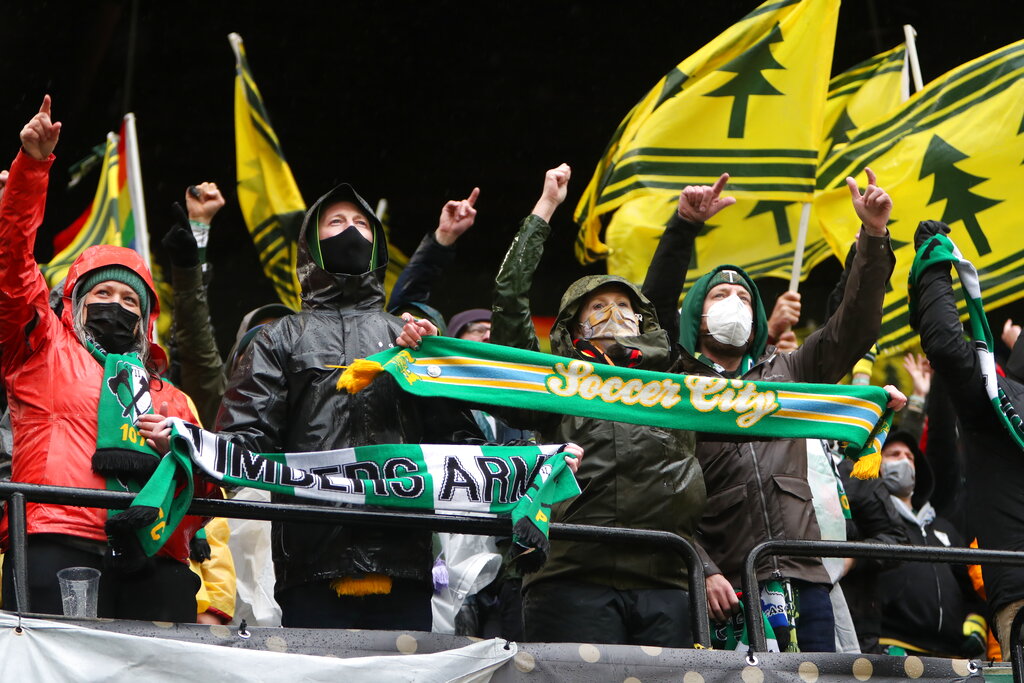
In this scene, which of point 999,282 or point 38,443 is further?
point 999,282

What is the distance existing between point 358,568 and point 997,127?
14.0 feet

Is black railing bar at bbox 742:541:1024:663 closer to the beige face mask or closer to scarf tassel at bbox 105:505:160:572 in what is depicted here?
the beige face mask

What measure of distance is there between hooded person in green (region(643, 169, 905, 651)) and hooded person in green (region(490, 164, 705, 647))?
0.29 m

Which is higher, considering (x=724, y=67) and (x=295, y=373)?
(x=724, y=67)

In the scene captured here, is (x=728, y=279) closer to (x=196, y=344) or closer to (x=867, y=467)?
(x=867, y=467)

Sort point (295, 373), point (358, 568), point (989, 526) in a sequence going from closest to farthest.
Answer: point (358, 568) < point (295, 373) < point (989, 526)

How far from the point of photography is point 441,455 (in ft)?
14.9

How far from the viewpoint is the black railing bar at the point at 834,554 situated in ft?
14.8

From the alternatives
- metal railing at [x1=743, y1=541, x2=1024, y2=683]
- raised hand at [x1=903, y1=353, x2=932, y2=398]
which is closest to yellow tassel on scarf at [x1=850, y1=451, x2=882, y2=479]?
metal railing at [x1=743, y1=541, x2=1024, y2=683]

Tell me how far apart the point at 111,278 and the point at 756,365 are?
244cm

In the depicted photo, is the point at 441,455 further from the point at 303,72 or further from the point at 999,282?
the point at 303,72

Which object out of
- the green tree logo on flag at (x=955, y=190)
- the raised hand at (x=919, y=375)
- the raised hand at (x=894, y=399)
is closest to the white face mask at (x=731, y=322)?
the raised hand at (x=894, y=399)

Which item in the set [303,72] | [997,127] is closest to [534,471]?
[997,127]

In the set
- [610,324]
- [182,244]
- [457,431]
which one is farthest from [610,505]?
[182,244]
